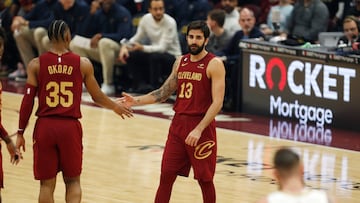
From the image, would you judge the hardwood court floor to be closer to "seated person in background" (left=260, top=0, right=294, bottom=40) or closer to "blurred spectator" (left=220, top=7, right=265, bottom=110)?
"blurred spectator" (left=220, top=7, right=265, bottom=110)

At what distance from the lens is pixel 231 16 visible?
56.5 ft

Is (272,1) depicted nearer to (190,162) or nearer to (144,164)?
(144,164)

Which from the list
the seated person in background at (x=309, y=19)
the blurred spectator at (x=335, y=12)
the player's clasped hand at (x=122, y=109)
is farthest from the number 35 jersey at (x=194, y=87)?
the blurred spectator at (x=335, y=12)

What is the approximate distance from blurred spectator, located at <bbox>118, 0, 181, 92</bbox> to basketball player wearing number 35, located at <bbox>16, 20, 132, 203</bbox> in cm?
860

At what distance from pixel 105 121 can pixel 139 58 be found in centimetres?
262

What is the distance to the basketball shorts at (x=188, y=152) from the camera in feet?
29.9

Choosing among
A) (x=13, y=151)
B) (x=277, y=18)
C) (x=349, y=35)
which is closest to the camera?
(x=13, y=151)

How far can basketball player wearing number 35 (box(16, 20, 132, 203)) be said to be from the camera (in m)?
8.78

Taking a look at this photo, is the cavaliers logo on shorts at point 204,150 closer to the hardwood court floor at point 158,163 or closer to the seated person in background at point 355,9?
the hardwood court floor at point 158,163

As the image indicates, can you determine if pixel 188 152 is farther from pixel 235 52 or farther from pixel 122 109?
pixel 235 52

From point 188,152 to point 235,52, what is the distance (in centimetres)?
780

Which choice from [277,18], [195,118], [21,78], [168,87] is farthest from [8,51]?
[195,118]

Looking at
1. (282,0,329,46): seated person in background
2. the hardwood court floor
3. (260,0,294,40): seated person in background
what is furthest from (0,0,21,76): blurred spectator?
(282,0,329,46): seated person in background

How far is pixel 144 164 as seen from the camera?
12.5 meters
